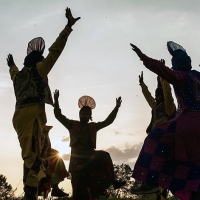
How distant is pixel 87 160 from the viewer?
932 cm

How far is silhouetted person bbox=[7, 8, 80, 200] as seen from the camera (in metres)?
6.51

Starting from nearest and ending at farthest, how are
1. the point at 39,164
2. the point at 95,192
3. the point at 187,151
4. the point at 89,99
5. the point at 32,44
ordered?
the point at 187,151
the point at 39,164
the point at 32,44
the point at 95,192
the point at 89,99

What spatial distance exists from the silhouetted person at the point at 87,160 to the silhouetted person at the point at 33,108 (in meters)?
1.88

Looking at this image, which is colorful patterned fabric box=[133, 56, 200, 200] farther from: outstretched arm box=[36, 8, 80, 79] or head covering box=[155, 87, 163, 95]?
head covering box=[155, 87, 163, 95]

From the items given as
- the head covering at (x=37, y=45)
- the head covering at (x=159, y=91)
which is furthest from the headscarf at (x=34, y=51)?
the head covering at (x=159, y=91)

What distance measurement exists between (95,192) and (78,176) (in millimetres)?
487

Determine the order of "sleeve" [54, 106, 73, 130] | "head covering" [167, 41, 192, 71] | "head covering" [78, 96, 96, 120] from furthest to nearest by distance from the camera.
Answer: "head covering" [78, 96, 96, 120]
"sleeve" [54, 106, 73, 130]
"head covering" [167, 41, 192, 71]

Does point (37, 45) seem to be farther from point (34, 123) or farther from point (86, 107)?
point (86, 107)

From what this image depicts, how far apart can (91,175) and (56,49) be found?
3.51m

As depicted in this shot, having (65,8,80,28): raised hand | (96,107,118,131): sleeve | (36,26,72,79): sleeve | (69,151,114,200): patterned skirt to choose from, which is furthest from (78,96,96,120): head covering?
(65,8,80,28): raised hand

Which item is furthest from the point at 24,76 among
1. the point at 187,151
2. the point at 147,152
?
the point at 187,151

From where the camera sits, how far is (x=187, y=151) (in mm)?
5953

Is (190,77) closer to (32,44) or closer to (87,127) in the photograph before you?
(32,44)

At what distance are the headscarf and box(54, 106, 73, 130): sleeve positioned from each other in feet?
6.64
